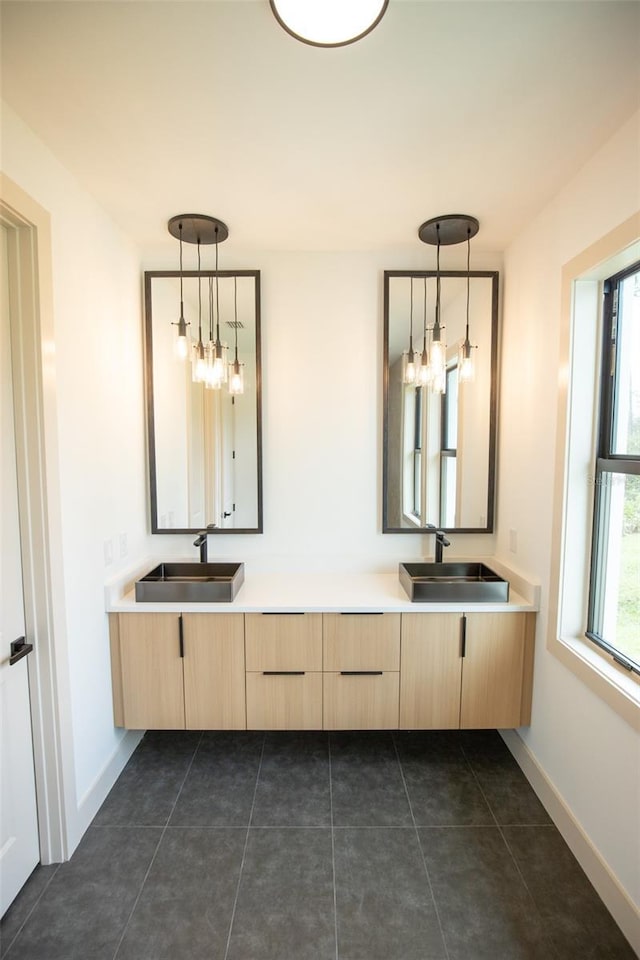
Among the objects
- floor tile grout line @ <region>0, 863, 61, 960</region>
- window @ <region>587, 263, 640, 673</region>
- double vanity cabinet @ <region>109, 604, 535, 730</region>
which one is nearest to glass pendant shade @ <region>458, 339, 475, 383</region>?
window @ <region>587, 263, 640, 673</region>

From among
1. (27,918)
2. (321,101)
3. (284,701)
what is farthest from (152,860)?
(321,101)

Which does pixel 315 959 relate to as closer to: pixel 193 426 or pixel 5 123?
pixel 193 426

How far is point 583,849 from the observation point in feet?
5.26

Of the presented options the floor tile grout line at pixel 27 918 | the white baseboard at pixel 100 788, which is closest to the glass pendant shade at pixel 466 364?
the white baseboard at pixel 100 788

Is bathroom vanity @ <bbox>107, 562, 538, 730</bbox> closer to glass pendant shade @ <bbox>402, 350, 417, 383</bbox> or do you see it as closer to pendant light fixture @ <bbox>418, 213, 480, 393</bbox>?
pendant light fixture @ <bbox>418, 213, 480, 393</bbox>

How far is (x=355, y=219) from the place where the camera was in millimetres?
2059

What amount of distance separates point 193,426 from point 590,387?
6.47ft

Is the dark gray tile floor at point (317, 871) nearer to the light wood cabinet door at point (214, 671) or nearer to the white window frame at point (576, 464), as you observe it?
the light wood cabinet door at point (214, 671)

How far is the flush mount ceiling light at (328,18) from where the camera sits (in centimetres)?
102

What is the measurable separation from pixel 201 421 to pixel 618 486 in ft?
6.69

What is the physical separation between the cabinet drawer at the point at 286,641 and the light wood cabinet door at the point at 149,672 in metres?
0.36

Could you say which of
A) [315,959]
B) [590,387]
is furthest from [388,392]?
[315,959]

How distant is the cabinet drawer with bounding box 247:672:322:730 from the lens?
2.06 meters

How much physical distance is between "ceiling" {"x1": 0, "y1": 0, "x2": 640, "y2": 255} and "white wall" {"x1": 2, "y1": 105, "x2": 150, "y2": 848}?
15cm
